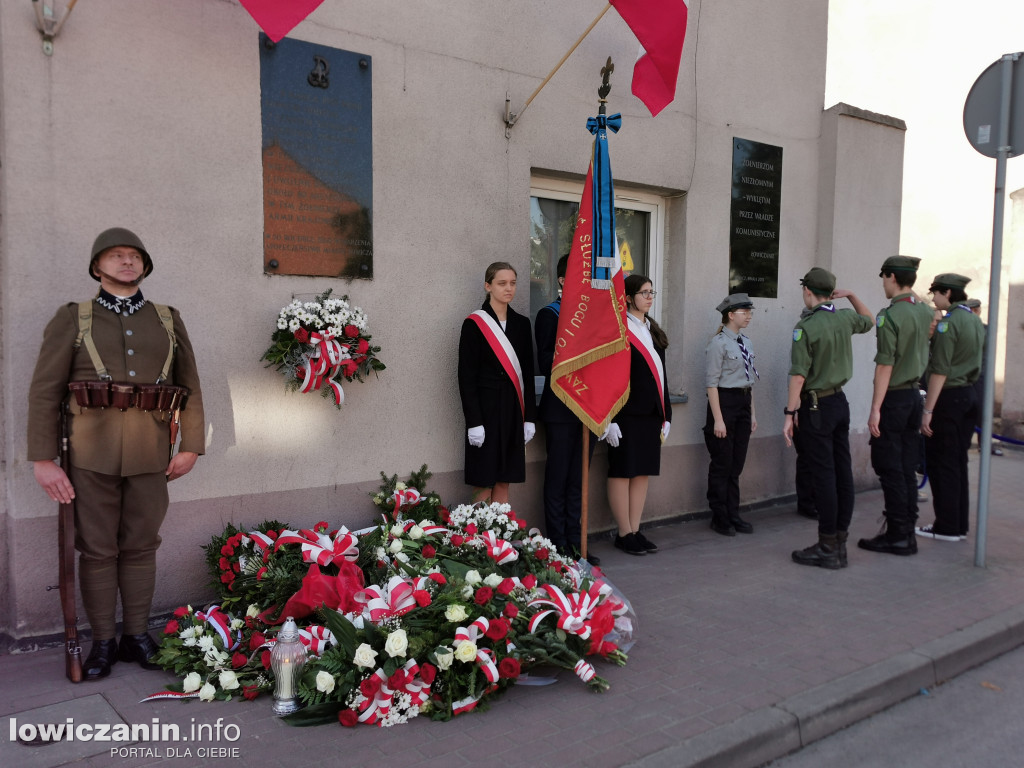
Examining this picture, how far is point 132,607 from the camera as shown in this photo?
3705mm

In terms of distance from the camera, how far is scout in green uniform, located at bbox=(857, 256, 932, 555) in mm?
5711

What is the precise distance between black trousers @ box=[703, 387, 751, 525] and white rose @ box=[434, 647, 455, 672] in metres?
3.59

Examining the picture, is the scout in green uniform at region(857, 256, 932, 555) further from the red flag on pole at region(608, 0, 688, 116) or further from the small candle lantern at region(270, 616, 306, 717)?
the small candle lantern at region(270, 616, 306, 717)

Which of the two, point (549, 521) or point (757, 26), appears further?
point (757, 26)

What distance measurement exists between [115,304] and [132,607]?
143cm

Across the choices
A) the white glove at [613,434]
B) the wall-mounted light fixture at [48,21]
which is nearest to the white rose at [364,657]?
the white glove at [613,434]

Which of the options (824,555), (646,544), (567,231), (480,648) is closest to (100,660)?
(480,648)

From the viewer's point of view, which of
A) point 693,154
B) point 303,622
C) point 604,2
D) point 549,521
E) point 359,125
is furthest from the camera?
point 693,154

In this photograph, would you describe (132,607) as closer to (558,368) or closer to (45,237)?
(45,237)

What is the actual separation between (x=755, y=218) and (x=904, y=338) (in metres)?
1.81

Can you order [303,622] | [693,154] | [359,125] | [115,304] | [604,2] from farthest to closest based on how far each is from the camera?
[693,154], [604,2], [359,125], [303,622], [115,304]

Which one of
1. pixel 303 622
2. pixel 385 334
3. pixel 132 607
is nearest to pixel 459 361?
pixel 385 334

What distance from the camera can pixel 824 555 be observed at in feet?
17.9

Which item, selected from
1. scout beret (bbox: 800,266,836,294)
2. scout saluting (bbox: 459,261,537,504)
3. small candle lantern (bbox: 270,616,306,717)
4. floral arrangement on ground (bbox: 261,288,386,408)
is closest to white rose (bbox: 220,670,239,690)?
small candle lantern (bbox: 270,616,306,717)
